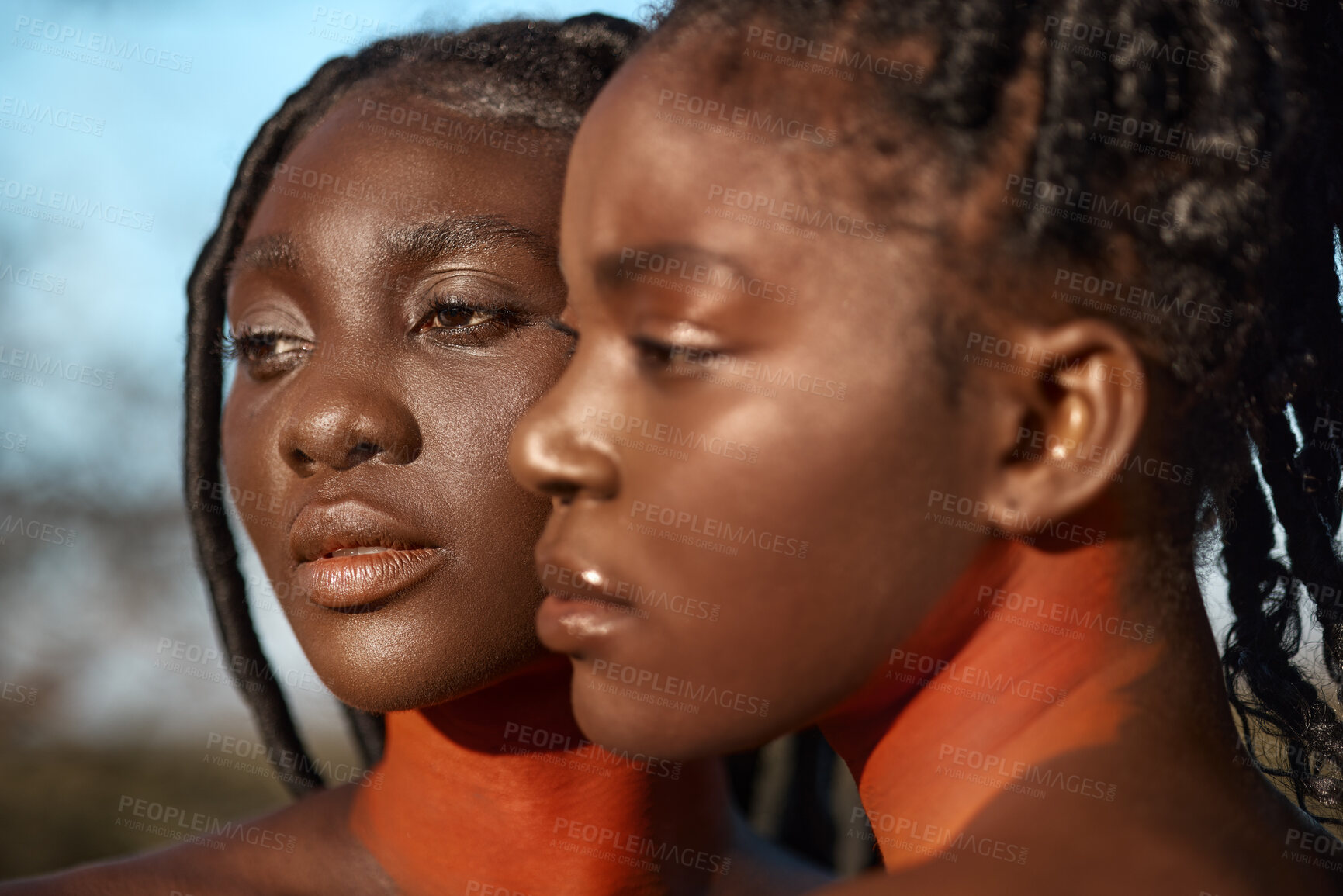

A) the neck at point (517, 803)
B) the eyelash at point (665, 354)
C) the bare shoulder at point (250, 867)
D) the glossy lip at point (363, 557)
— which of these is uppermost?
the eyelash at point (665, 354)

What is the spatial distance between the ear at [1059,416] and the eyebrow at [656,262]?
32 cm

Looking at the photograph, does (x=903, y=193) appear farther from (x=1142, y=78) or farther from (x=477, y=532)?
(x=477, y=532)

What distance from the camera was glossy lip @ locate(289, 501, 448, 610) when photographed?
6.99 ft

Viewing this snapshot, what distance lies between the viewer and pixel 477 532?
2.19m

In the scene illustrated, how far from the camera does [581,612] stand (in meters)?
1.65

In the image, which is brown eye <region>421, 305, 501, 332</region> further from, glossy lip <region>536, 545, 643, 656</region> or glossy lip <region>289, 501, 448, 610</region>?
glossy lip <region>536, 545, 643, 656</region>

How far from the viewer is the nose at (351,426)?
7.06ft

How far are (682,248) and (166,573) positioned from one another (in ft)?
13.4

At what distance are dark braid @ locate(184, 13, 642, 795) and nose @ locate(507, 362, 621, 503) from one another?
0.90m

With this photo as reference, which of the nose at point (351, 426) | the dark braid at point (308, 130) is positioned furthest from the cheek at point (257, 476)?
the dark braid at point (308, 130)

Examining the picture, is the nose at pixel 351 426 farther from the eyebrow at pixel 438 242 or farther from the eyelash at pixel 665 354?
the eyelash at pixel 665 354

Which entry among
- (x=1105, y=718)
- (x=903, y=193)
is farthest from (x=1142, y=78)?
(x=1105, y=718)

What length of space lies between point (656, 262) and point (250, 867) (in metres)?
1.64

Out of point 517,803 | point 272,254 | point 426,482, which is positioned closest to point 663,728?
point 426,482
